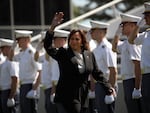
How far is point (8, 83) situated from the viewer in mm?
11133

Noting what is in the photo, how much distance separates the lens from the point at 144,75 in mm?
7973

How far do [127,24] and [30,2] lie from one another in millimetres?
11711

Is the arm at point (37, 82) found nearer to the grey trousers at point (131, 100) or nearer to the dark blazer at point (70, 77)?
the grey trousers at point (131, 100)

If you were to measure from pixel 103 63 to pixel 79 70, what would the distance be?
2090 mm

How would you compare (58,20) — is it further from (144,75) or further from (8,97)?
(8,97)

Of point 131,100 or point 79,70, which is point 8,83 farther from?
point 79,70

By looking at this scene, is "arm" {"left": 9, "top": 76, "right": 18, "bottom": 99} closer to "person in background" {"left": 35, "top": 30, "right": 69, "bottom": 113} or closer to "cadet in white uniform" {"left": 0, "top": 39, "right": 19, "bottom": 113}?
"cadet in white uniform" {"left": 0, "top": 39, "right": 19, "bottom": 113}

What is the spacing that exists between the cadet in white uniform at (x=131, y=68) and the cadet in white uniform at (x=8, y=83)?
2.61 m

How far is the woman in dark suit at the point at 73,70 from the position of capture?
7.43 m

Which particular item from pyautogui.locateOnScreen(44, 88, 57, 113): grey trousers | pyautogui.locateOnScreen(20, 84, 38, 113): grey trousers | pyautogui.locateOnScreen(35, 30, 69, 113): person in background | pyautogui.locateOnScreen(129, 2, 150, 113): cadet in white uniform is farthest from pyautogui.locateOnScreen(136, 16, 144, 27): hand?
pyautogui.locateOnScreen(20, 84, 38, 113): grey trousers

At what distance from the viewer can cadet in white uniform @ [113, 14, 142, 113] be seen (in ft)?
28.2

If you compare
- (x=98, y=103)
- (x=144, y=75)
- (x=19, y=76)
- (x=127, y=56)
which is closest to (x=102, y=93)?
(x=98, y=103)

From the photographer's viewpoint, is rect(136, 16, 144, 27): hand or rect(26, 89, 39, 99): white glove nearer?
rect(136, 16, 144, 27): hand

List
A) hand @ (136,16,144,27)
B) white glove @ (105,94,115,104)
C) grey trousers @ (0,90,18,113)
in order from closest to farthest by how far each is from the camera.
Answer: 1. hand @ (136,16,144,27)
2. white glove @ (105,94,115,104)
3. grey trousers @ (0,90,18,113)
